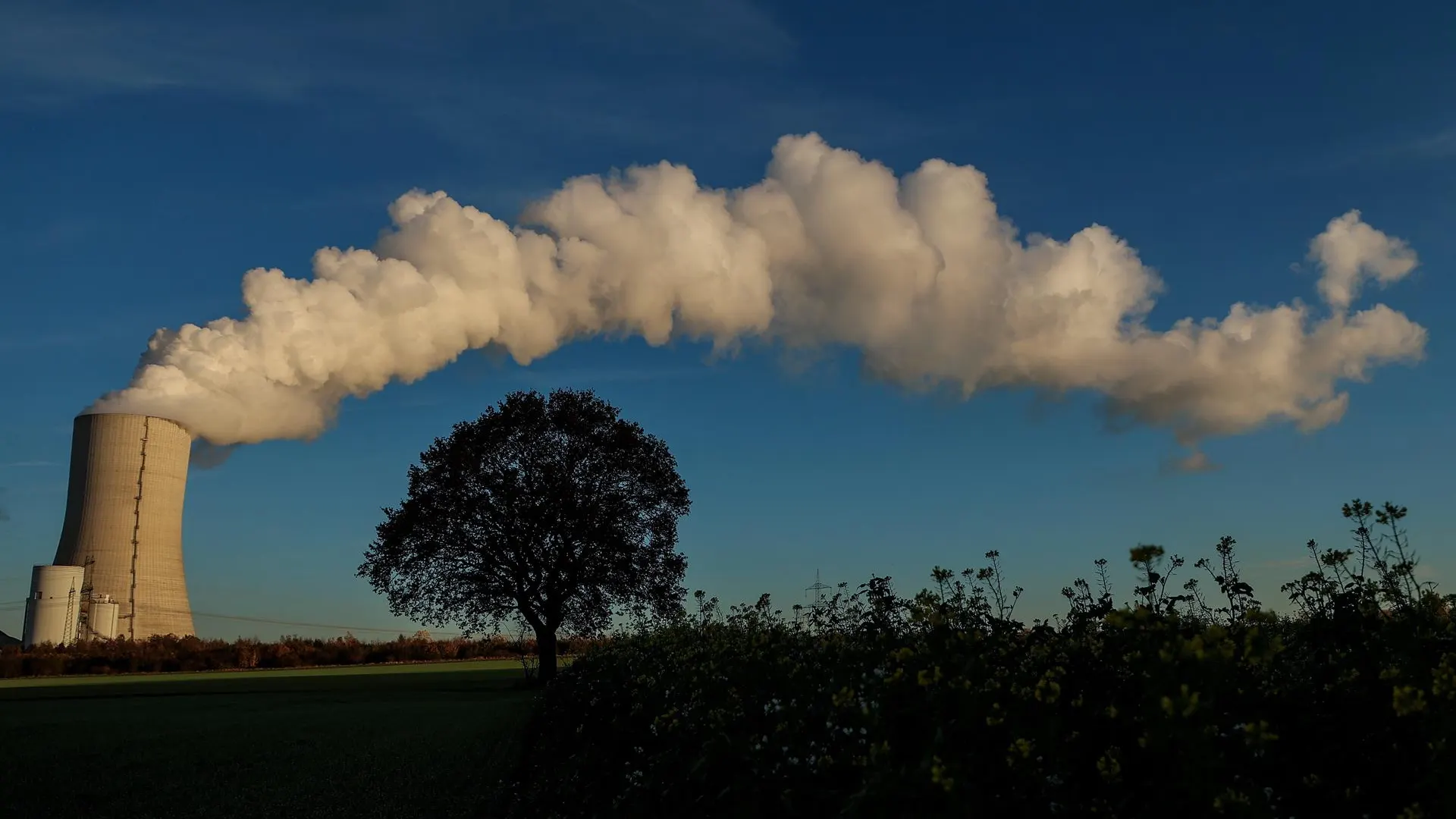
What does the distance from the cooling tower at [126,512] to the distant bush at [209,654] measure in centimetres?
185

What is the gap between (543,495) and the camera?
101ft

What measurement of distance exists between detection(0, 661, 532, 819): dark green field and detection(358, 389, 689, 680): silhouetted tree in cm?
650

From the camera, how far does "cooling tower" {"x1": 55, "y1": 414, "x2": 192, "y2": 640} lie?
1581 inches

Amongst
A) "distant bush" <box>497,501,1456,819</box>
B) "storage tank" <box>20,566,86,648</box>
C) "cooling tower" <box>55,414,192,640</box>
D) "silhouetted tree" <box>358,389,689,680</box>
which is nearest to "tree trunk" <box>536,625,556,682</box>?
"silhouetted tree" <box>358,389,689,680</box>

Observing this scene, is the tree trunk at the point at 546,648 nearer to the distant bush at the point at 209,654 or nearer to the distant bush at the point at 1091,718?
the distant bush at the point at 209,654

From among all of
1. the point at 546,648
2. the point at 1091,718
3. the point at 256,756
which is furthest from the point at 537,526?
the point at 1091,718

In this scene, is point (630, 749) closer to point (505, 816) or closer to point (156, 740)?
point (505, 816)

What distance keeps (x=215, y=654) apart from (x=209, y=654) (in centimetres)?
37

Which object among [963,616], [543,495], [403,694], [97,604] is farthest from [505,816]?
[97,604]

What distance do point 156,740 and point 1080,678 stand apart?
1525 centimetres

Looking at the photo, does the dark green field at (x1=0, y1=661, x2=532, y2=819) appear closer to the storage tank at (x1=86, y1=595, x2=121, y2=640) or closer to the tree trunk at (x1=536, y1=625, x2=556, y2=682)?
the tree trunk at (x1=536, y1=625, x2=556, y2=682)

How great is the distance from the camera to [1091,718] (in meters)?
5.17

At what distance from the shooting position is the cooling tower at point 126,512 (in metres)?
40.2

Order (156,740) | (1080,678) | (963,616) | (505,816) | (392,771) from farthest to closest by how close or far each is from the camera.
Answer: (156,740)
(392,771)
(505,816)
(963,616)
(1080,678)
